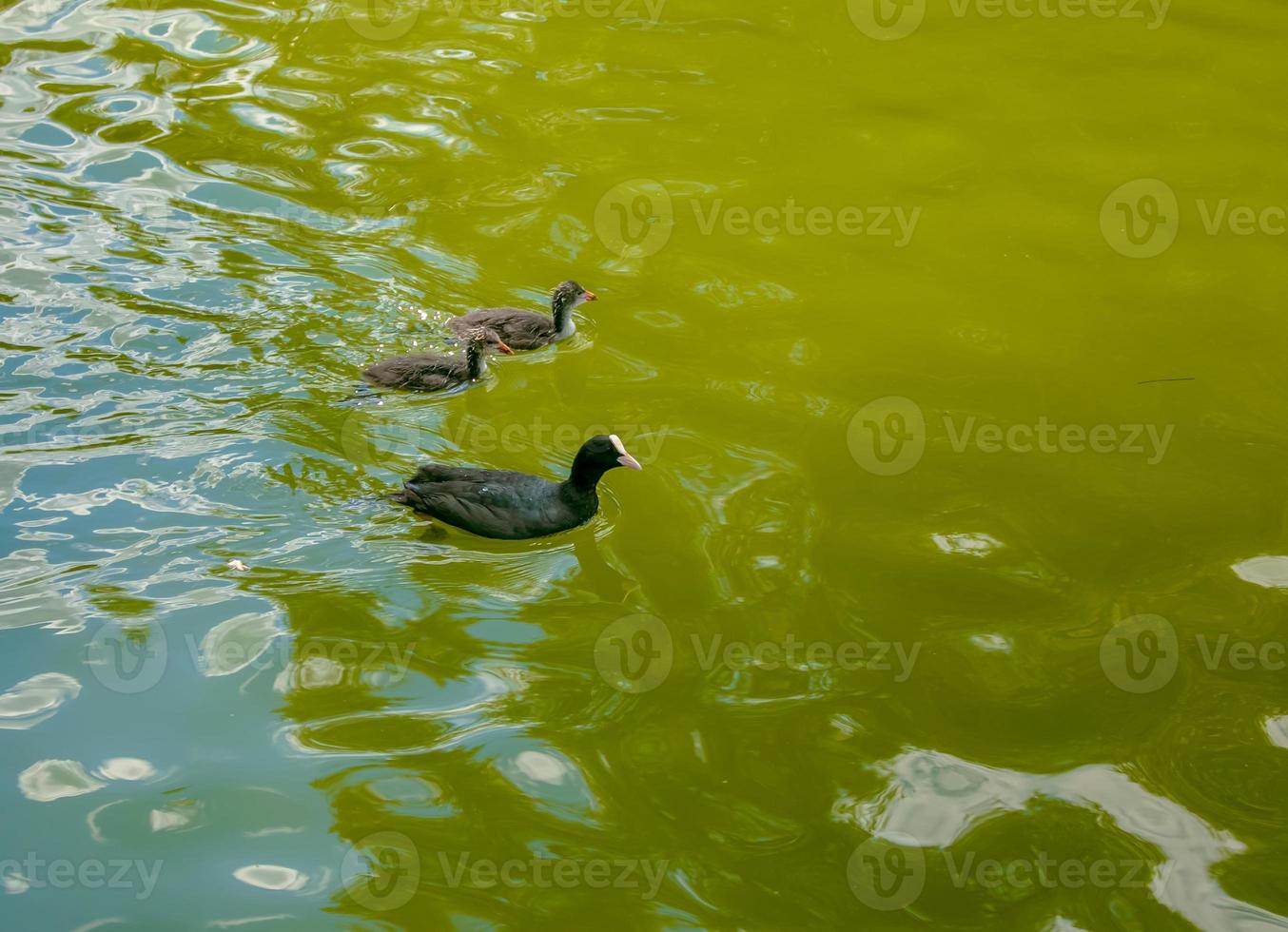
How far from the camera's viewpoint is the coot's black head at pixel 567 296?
29.5 ft

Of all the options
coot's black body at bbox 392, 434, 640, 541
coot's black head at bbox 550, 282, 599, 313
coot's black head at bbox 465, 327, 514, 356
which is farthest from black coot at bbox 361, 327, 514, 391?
coot's black body at bbox 392, 434, 640, 541

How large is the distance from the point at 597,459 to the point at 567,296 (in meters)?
2.21

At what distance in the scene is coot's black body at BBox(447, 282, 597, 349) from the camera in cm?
884

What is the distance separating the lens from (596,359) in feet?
29.3

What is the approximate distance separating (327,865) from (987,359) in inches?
218

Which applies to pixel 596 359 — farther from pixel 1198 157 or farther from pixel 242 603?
pixel 1198 157

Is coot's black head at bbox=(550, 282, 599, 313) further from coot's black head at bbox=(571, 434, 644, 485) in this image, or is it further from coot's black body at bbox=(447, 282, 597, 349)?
coot's black head at bbox=(571, 434, 644, 485)

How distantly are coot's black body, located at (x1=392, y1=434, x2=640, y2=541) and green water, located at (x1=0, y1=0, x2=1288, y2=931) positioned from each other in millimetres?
159

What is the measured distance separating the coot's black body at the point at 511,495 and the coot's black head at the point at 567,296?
212 cm

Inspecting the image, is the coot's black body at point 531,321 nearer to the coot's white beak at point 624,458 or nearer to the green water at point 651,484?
the green water at point 651,484

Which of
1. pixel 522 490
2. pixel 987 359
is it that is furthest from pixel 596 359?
pixel 987 359

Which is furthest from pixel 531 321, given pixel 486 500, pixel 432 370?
pixel 486 500

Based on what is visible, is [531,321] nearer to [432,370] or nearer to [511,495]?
[432,370]

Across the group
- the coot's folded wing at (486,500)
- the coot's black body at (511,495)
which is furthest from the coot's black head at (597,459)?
the coot's folded wing at (486,500)
